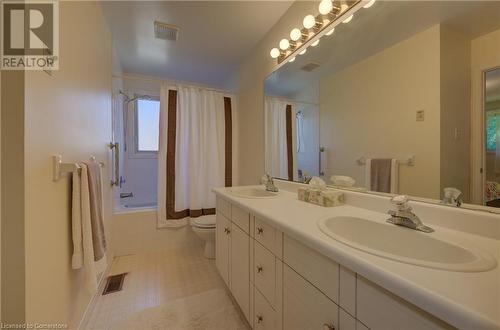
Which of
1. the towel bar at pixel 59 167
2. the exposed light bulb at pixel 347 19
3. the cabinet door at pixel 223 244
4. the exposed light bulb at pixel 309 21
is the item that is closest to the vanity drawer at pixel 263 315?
the cabinet door at pixel 223 244

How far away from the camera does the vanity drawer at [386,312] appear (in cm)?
45

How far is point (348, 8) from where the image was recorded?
1.27 meters

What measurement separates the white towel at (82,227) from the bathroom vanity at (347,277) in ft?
2.69

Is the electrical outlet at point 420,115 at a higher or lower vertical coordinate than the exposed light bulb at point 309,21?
lower

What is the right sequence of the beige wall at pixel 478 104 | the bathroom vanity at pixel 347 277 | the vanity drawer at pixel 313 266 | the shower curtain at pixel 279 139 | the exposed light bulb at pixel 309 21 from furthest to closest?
the shower curtain at pixel 279 139 < the exposed light bulb at pixel 309 21 < the beige wall at pixel 478 104 < the vanity drawer at pixel 313 266 < the bathroom vanity at pixel 347 277

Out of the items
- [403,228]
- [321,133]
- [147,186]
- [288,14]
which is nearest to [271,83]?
[288,14]

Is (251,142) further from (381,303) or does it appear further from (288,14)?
(381,303)

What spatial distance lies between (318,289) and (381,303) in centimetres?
24

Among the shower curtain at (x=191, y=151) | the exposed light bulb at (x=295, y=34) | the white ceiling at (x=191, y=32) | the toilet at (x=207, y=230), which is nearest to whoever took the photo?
the exposed light bulb at (x=295, y=34)

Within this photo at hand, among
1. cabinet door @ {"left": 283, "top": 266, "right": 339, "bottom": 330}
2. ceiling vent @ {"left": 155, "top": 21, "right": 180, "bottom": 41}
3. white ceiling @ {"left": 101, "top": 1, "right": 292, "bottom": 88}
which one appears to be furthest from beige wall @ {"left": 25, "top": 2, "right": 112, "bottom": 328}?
cabinet door @ {"left": 283, "top": 266, "right": 339, "bottom": 330}

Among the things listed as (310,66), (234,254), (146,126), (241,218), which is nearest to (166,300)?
(234,254)

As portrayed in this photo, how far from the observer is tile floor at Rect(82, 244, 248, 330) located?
1387 millimetres

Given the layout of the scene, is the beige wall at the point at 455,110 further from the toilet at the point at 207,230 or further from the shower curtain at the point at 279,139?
the toilet at the point at 207,230

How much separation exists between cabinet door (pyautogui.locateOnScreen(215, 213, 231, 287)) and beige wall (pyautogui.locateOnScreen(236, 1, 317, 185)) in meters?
0.73
